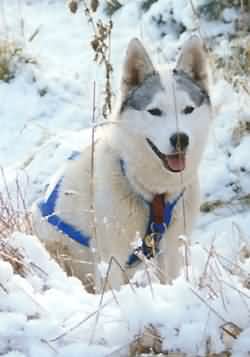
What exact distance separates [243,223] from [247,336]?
2.53m

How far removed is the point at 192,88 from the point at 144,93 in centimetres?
22

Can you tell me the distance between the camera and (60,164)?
5395 mm

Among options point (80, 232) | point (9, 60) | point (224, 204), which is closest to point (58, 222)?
point (80, 232)

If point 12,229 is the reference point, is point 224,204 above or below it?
below

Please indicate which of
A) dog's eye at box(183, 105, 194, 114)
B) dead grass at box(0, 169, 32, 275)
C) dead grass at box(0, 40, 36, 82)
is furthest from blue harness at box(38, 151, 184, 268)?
dead grass at box(0, 40, 36, 82)

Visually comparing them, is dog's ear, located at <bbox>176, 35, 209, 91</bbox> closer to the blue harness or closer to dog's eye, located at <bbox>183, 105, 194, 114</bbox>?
dog's eye, located at <bbox>183, 105, 194, 114</bbox>

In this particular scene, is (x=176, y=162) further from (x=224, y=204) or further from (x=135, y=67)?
(x=224, y=204)

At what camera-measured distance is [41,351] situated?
2.30 metres

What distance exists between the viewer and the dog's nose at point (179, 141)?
11.2ft

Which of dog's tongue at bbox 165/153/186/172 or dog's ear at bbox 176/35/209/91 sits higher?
dog's ear at bbox 176/35/209/91

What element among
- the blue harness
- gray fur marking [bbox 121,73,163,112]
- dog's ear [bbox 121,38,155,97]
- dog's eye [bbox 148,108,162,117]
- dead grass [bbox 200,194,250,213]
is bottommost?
dead grass [bbox 200,194,250,213]

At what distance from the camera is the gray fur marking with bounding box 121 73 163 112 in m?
3.60

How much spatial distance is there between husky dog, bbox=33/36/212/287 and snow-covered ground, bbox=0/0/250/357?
228 mm

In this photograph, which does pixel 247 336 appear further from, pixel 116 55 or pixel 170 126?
pixel 116 55
